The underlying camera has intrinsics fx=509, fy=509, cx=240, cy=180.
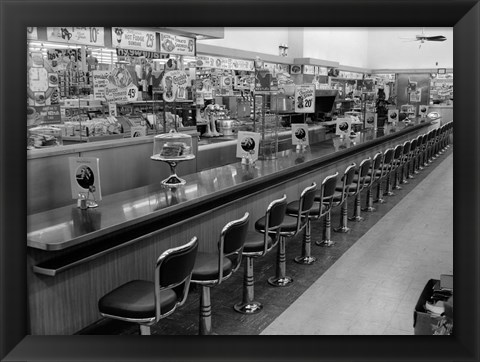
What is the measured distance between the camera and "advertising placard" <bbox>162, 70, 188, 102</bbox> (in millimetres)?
4875

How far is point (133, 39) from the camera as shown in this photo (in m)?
5.83

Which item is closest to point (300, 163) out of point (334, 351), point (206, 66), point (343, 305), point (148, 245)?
point (343, 305)

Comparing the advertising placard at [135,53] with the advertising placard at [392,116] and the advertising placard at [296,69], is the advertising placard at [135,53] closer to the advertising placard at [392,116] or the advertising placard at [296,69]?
the advertising placard at [392,116]

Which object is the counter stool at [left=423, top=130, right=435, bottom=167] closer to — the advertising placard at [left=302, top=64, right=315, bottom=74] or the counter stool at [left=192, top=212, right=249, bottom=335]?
the advertising placard at [left=302, top=64, right=315, bottom=74]

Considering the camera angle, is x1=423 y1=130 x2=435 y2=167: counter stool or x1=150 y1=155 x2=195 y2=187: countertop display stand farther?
x1=423 y1=130 x2=435 y2=167: counter stool

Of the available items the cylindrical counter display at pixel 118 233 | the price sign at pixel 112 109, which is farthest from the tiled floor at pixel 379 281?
the price sign at pixel 112 109

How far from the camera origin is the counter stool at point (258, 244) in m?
3.69

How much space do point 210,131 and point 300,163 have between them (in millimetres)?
3373

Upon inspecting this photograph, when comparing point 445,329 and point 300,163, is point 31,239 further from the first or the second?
point 300,163

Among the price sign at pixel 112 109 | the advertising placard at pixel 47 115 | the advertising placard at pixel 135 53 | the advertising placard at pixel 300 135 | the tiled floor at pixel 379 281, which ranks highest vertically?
the advertising placard at pixel 135 53

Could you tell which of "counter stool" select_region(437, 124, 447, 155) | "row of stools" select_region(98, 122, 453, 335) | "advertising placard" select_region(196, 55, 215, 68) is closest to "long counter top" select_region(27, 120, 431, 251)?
"row of stools" select_region(98, 122, 453, 335)

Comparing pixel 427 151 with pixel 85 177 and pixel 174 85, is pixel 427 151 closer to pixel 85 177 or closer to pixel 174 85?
pixel 174 85
